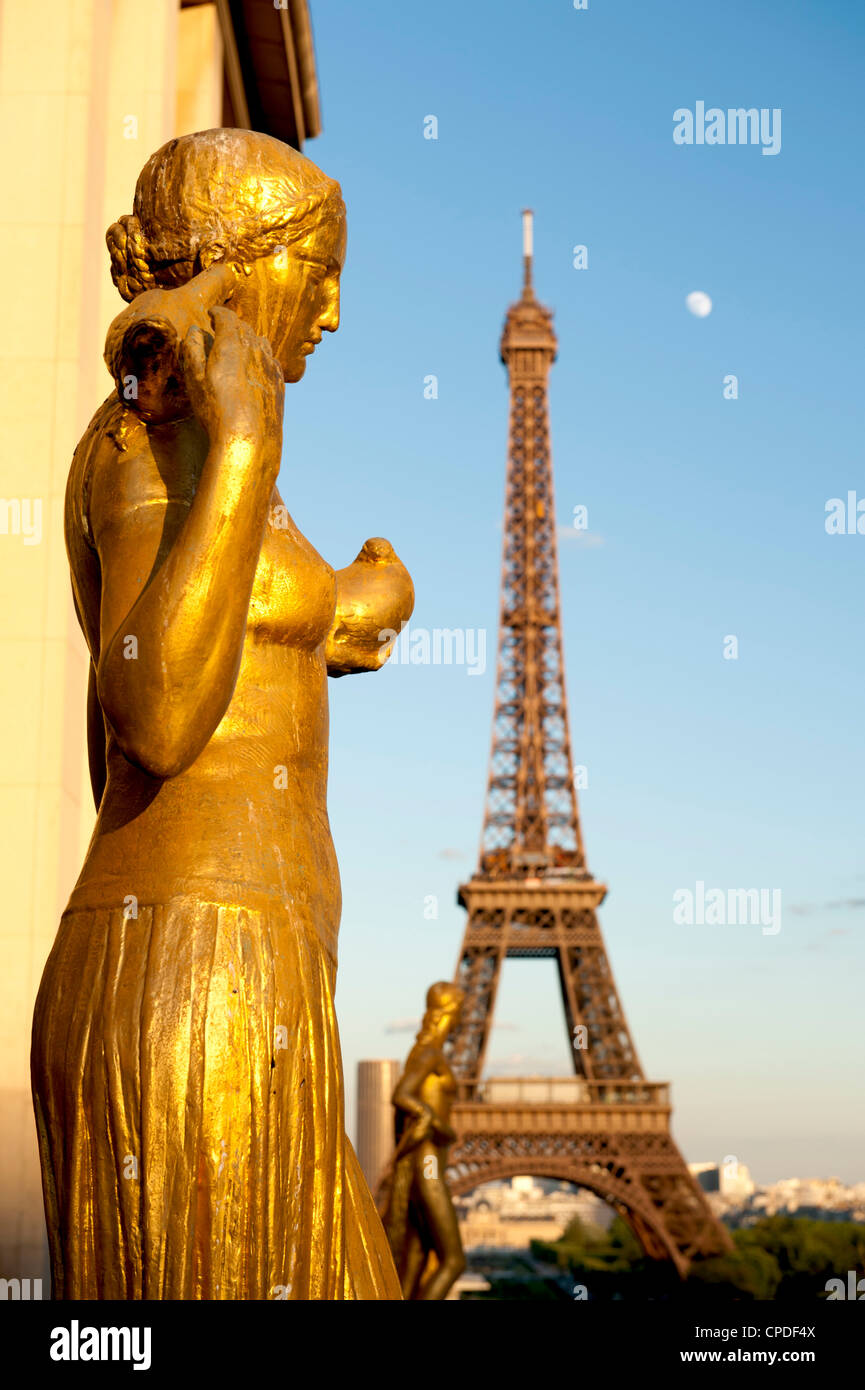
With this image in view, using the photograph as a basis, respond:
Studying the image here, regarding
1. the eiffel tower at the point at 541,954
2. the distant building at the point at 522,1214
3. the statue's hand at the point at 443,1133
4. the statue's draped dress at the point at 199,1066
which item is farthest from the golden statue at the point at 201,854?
the distant building at the point at 522,1214

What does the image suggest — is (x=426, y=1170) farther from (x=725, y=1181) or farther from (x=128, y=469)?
(x=725, y=1181)

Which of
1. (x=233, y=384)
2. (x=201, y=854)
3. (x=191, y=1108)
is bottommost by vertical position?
(x=191, y=1108)

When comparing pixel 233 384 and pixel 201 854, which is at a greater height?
pixel 233 384

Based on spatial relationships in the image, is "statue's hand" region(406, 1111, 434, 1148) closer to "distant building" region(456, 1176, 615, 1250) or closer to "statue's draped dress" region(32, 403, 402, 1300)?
"statue's draped dress" region(32, 403, 402, 1300)

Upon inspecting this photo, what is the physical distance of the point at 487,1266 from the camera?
97.2 metres

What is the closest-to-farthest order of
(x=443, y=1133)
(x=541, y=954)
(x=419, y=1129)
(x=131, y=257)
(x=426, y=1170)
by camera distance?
1. (x=131, y=257)
2. (x=426, y=1170)
3. (x=419, y=1129)
4. (x=443, y=1133)
5. (x=541, y=954)

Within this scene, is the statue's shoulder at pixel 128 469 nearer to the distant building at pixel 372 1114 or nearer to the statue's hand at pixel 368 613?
the statue's hand at pixel 368 613

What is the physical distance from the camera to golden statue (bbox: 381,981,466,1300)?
10.2m

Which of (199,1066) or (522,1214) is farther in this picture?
(522,1214)

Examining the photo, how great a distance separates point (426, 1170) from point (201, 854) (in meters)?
8.37

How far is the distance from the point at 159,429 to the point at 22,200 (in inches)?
300

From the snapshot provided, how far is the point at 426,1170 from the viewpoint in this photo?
1034 cm

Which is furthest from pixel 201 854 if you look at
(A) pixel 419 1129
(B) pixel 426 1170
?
(A) pixel 419 1129

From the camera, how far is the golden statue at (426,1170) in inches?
402
